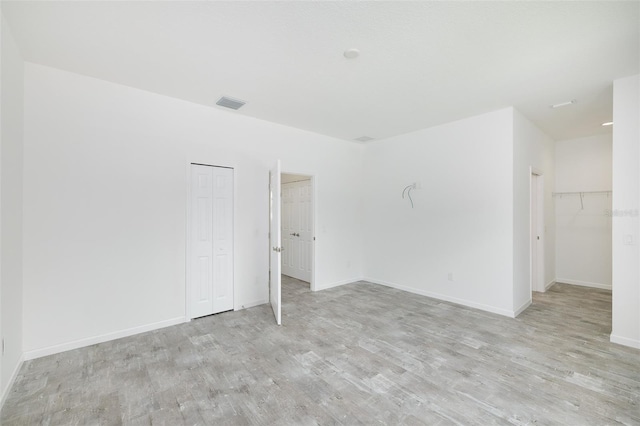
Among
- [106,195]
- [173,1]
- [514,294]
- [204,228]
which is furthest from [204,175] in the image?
[514,294]

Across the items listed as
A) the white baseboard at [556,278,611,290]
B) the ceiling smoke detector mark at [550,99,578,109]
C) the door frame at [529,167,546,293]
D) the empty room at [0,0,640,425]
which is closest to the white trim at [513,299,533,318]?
the empty room at [0,0,640,425]

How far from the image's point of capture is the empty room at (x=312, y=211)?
213 cm

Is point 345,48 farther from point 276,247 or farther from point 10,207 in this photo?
point 10,207

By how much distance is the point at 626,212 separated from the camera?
3068 millimetres

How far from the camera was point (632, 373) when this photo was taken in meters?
2.52

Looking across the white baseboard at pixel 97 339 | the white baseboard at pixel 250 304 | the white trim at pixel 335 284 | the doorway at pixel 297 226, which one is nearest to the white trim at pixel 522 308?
the white trim at pixel 335 284

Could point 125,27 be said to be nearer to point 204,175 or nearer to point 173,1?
point 173,1

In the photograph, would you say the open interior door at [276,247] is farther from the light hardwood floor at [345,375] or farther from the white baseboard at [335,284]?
the white baseboard at [335,284]

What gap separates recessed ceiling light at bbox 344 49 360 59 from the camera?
2.51 meters

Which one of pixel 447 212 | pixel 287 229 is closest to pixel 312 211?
pixel 287 229

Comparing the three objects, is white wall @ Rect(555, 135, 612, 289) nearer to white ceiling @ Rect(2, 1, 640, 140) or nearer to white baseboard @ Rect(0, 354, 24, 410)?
white ceiling @ Rect(2, 1, 640, 140)

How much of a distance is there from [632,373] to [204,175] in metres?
4.97

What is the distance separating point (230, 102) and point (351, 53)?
1.84 meters

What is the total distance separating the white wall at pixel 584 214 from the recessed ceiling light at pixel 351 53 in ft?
18.2
